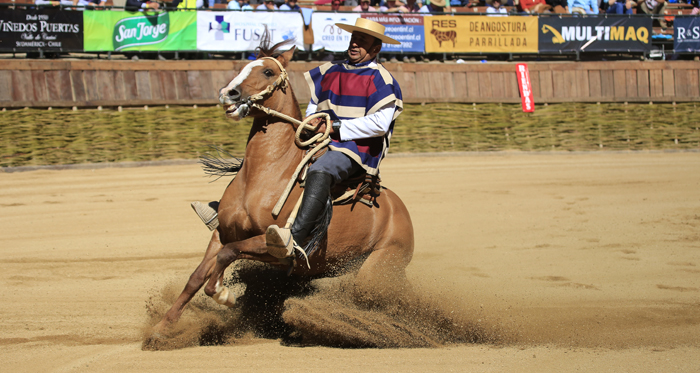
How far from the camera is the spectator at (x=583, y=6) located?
17062 millimetres

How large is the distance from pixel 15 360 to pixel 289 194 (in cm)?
197

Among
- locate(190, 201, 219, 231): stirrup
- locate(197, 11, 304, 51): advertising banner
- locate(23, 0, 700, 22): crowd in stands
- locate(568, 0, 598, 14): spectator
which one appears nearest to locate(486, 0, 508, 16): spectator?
locate(23, 0, 700, 22): crowd in stands

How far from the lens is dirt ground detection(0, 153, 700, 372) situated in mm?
3996

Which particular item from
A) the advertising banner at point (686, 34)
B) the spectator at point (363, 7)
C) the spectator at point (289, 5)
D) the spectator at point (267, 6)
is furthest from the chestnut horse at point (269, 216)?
the advertising banner at point (686, 34)

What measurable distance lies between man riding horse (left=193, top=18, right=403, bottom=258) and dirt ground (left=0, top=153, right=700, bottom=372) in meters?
1.03

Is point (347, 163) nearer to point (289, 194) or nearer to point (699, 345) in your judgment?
point (289, 194)

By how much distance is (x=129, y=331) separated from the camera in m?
4.59

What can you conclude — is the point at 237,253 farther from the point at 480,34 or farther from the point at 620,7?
the point at 620,7

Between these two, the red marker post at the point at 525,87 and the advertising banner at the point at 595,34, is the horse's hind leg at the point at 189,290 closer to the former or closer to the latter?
the red marker post at the point at 525,87

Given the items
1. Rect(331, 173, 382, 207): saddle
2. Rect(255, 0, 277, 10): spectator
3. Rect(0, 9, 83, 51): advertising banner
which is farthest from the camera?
Rect(255, 0, 277, 10): spectator

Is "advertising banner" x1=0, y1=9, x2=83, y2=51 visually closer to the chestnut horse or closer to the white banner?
the white banner

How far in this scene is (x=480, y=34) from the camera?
15383mm

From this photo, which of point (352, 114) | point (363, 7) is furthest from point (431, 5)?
point (352, 114)

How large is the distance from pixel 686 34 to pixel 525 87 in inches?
222
